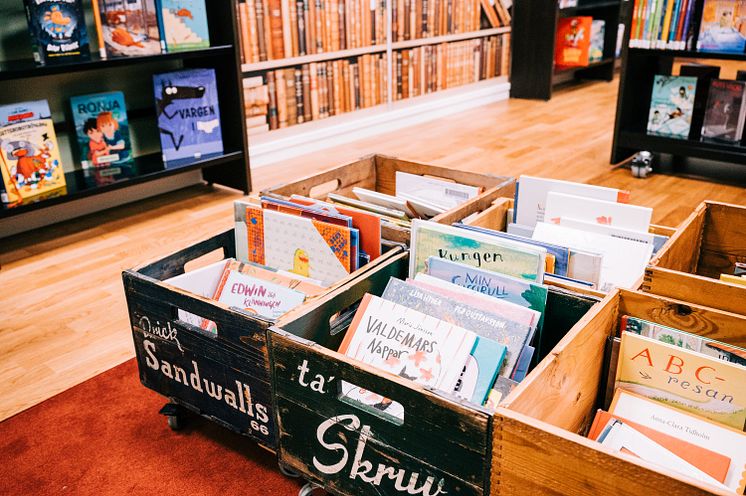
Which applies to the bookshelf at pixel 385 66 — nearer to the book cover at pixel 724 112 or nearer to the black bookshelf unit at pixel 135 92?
the black bookshelf unit at pixel 135 92

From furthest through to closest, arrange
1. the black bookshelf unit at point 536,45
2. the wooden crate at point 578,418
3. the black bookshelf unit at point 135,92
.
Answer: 1. the black bookshelf unit at point 536,45
2. the black bookshelf unit at point 135,92
3. the wooden crate at point 578,418

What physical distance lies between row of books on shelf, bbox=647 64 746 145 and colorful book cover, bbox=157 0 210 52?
89.4 inches

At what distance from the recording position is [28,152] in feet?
8.73

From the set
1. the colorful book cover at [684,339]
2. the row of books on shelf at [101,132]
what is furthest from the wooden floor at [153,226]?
the colorful book cover at [684,339]

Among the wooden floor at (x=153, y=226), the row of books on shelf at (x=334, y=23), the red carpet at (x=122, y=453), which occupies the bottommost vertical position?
the red carpet at (x=122, y=453)

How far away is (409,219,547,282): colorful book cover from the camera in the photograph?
1.38 metres

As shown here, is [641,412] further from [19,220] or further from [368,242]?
[19,220]

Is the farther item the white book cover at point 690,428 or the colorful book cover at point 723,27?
the colorful book cover at point 723,27

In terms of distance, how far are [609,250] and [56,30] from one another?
7.34 feet

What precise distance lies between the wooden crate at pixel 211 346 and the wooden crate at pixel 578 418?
0.47 metres

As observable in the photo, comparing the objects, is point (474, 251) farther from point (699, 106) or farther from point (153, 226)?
point (699, 106)

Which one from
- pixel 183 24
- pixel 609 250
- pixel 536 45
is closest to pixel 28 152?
pixel 183 24

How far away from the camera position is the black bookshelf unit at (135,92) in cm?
269

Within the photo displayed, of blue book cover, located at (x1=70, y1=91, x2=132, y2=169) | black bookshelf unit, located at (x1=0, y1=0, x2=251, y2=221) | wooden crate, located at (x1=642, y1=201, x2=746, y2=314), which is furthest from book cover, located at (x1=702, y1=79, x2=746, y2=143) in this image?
blue book cover, located at (x1=70, y1=91, x2=132, y2=169)
